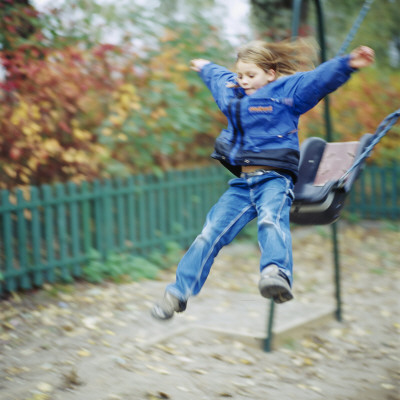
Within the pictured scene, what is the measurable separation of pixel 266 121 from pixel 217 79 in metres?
0.45

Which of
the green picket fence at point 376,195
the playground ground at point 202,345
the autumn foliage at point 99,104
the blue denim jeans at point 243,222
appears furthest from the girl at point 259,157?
the green picket fence at point 376,195

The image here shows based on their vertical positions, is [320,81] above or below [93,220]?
above

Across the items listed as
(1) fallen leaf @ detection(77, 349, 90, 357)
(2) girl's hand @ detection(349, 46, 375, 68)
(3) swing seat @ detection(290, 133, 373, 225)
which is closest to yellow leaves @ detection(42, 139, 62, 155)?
(1) fallen leaf @ detection(77, 349, 90, 357)

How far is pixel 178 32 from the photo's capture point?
7402 mm

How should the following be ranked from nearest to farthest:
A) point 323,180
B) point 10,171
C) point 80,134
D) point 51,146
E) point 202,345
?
1. point 323,180
2. point 202,345
3. point 10,171
4. point 51,146
5. point 80,134

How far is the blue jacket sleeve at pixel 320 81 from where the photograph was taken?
8.95ft

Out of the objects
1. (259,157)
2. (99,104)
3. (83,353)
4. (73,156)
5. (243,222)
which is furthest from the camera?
(99,104)

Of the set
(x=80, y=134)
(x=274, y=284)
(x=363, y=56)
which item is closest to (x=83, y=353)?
(x=274, y=284)

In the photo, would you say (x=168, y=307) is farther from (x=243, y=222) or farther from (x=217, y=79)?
(x=217, y=79)

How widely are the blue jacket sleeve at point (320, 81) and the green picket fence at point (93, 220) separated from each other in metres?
3.52

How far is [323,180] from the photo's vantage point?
3537 mm

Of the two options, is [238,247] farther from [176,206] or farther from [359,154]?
[359,154]

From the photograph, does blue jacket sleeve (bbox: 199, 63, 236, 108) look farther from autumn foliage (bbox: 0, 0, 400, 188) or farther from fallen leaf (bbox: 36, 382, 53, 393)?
autumn foliage (bbox: 0, 0, 400, 188)

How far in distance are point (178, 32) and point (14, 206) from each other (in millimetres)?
3330
